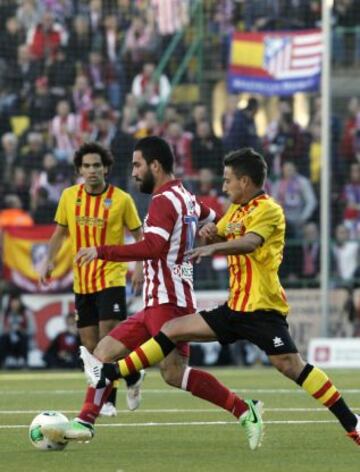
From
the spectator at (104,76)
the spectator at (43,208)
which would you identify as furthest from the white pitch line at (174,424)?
the spectator at (104,76)

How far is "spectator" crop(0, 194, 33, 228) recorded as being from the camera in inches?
935

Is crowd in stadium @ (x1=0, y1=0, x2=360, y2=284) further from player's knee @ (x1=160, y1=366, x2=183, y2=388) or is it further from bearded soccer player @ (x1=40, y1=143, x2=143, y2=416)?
player's knee @ (x1=160, y1=366, x2=183, y2=388)

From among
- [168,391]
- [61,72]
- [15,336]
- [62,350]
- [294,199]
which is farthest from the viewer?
[61,72]

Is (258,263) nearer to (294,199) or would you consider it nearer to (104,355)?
(104,355)

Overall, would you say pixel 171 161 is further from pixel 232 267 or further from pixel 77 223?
pixel 77 223

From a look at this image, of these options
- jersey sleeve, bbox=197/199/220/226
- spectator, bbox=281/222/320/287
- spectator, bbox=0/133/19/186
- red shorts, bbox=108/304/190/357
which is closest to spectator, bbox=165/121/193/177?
spectator, bbox=281/222/320/287

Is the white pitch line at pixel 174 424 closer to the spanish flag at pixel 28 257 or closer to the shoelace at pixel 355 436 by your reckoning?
the shoelace at pixel 355 436

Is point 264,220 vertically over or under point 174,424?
over

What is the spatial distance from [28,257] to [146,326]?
13.6 meters

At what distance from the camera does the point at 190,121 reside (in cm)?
2538

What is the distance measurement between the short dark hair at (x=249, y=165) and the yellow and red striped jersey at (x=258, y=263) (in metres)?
0.12

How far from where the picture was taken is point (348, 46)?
86.6 ft

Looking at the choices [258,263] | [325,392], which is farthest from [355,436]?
[258,263]

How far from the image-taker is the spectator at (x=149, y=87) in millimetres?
26141
